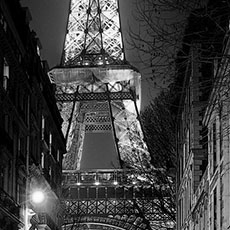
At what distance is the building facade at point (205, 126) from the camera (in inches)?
780

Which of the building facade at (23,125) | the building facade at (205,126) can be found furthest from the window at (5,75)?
the building facade at (205,126)

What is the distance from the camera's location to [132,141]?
7925 cm

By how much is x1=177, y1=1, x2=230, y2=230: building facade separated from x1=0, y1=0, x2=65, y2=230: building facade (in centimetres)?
831

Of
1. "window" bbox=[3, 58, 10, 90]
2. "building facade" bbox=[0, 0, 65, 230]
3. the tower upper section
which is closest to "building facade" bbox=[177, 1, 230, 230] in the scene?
"building facade" bbox=[0, 0, 65, 230]

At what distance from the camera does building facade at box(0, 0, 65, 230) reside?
41.2 meters

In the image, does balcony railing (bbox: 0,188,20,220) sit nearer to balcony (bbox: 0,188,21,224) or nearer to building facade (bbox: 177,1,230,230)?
balcony (bbox: 0,188,21,224)

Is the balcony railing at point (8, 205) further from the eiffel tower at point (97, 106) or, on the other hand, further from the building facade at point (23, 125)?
the eiffel tower at point (97, 106)

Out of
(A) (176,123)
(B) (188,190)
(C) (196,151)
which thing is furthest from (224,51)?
(A) (176,123)

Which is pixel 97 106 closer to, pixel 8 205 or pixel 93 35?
pixel 93 35

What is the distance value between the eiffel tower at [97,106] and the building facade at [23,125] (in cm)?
1714

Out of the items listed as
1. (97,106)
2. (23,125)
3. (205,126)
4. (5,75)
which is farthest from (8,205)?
(97,106)

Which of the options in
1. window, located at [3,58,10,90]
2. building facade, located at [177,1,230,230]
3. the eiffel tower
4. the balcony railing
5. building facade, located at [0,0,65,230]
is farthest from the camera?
the eiffel tower

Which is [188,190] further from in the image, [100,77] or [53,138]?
[100,77]

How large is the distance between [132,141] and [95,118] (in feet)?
39.3
